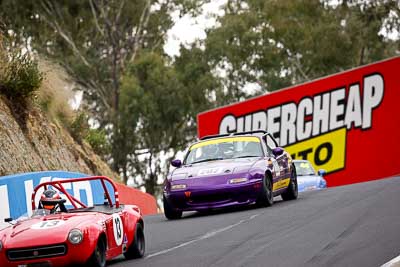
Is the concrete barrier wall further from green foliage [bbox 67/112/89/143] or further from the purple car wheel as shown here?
green foliage [bbox 67/112/89/143]

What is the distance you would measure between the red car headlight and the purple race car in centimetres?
779

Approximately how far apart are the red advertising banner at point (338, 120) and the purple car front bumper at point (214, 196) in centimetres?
2394

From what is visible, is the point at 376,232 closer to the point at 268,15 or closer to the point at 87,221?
the point at 87,221

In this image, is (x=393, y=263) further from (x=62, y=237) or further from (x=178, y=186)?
(x=178, y=186)

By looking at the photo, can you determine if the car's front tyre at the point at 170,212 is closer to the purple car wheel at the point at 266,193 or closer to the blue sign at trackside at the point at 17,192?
the purple car wheel at the point at 266,193

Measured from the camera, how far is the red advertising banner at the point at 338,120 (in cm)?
4184

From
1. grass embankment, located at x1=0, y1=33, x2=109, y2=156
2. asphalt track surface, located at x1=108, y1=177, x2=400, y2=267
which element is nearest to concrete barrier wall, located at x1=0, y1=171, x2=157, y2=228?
asphalt track surface, located at x1=108, y1=177, x2=400, y2=267

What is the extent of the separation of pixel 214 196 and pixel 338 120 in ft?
82.8

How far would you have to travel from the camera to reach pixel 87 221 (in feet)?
34.8

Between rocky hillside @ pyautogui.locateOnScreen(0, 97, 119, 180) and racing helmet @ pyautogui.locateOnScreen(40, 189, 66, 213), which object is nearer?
racing helmet @ pyautogui.locateOnScreen(40, 189, 66, 213)

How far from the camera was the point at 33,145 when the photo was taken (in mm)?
25281

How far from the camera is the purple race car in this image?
18.0 meters

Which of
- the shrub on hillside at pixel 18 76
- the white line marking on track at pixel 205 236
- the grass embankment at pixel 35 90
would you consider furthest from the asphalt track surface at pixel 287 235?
the grass embankment at pixel 35 90

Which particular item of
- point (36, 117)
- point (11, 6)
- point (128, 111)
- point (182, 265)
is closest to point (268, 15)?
point (128, 111)
